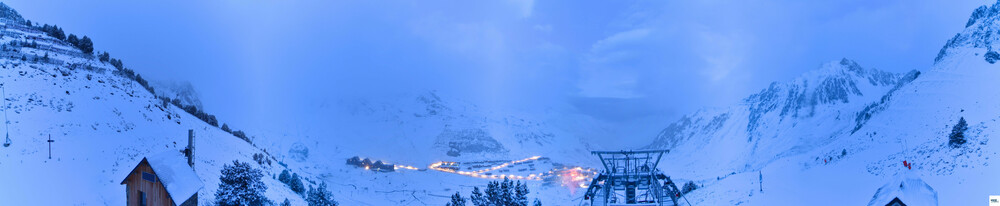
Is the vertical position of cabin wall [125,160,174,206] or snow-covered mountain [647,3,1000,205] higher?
snow-covered mountain [647,3,1000,205]

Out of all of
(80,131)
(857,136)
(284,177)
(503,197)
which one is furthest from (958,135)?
(80,131)

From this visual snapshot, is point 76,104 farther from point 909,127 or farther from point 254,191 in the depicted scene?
point 909,127

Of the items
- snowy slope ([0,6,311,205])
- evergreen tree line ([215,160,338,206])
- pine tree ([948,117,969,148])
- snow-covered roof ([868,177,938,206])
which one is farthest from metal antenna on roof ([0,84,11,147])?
pine tree ([948,117,969,148])

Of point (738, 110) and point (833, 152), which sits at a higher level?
point (738, 110)

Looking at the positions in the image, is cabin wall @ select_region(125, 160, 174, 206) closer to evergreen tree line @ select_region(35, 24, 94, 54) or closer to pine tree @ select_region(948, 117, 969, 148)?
evergreen tree line @ select_region(35, 24, 94, 54)

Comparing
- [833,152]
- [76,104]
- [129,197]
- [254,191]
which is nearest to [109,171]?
[76,104]

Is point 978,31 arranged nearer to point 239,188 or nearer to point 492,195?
point 492,195

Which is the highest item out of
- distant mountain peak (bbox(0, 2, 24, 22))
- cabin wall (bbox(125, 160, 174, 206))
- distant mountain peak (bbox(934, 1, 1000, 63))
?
distant mountain peak (bbox(0, 2, 24, 22))

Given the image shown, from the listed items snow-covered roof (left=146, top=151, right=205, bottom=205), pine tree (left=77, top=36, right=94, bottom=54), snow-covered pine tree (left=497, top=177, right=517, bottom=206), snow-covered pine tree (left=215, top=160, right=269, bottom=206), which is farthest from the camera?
pine tree (left=77, top=36, right=94, bottom=54)
